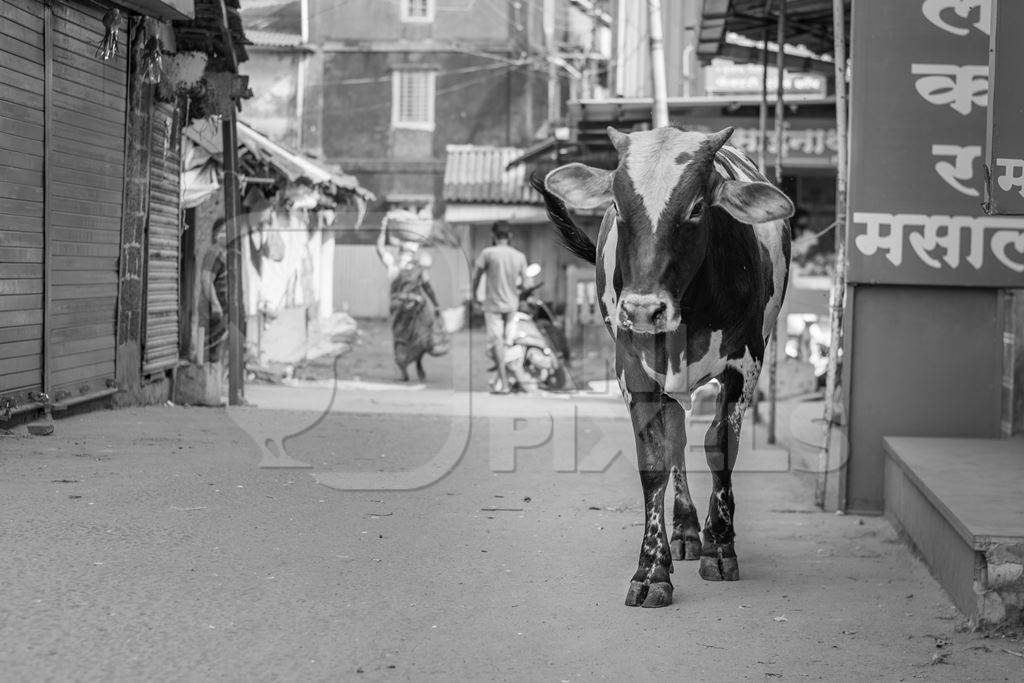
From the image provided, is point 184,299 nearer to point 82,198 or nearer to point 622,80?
point 82,198

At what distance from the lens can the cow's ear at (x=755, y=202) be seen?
16.9 ft

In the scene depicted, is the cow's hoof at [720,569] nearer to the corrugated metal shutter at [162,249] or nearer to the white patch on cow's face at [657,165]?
the white patch on cow's face at [657,165]

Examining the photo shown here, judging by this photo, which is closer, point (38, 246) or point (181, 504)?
point (181, 504)

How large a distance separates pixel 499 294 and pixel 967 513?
1125cm

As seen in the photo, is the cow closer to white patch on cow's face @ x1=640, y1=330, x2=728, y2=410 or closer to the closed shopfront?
white patch on cow's face @ x1=640, y1=330, x2=728, y2=410

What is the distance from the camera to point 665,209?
196 inches

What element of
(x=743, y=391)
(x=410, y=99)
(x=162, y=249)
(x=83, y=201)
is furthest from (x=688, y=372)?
(x=410, y=99)

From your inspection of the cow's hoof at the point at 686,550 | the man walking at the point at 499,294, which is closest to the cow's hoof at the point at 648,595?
the cow's hoof at the point at 686,550

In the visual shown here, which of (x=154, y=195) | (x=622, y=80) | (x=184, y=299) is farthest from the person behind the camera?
(x=622, y=80)

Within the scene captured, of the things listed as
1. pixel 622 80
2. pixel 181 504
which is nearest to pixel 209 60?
pixel 181 504

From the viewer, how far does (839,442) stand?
7273 mm

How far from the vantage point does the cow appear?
4.98 m

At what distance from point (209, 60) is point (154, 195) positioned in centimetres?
156

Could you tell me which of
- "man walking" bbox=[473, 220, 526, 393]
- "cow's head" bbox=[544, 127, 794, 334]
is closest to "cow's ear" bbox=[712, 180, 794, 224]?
"cow's head" bbox=[544, 127, 794, 334]
